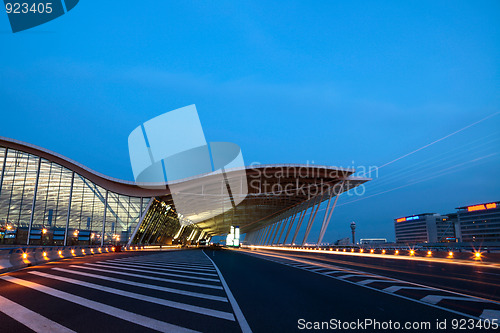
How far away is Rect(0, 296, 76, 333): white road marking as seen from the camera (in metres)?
4.97

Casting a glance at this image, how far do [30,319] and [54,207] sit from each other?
170 ft

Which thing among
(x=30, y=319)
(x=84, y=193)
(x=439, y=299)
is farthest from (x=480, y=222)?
(x=30, y=319)

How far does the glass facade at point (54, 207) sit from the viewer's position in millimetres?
47500

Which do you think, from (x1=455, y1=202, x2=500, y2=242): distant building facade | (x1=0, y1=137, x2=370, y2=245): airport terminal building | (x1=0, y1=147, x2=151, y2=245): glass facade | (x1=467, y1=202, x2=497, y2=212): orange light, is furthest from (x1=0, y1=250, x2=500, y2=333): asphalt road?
(x1=467, y1=202, x2=497, y2=212): orange light

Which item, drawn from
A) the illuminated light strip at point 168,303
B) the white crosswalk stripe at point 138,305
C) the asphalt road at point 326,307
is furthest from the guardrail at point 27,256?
the asphalt road at point 326,307

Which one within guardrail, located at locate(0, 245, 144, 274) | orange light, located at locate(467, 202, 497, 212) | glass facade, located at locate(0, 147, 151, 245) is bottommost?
guardrail, located at locate(0, 245, 144, 274)

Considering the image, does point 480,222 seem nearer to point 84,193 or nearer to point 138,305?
point 84,193

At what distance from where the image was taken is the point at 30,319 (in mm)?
5547

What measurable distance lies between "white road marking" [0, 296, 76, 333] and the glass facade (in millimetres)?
47733

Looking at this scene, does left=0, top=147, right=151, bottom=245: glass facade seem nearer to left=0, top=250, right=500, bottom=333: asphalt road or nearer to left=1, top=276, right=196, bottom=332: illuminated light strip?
left=0, top=250, right=500, bottom=333: asphalt road

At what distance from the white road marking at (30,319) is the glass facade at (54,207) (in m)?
47.7

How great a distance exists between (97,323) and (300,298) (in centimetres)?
436

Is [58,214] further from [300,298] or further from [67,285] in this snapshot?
[300,298]

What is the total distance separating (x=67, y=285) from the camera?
31.4 ft
